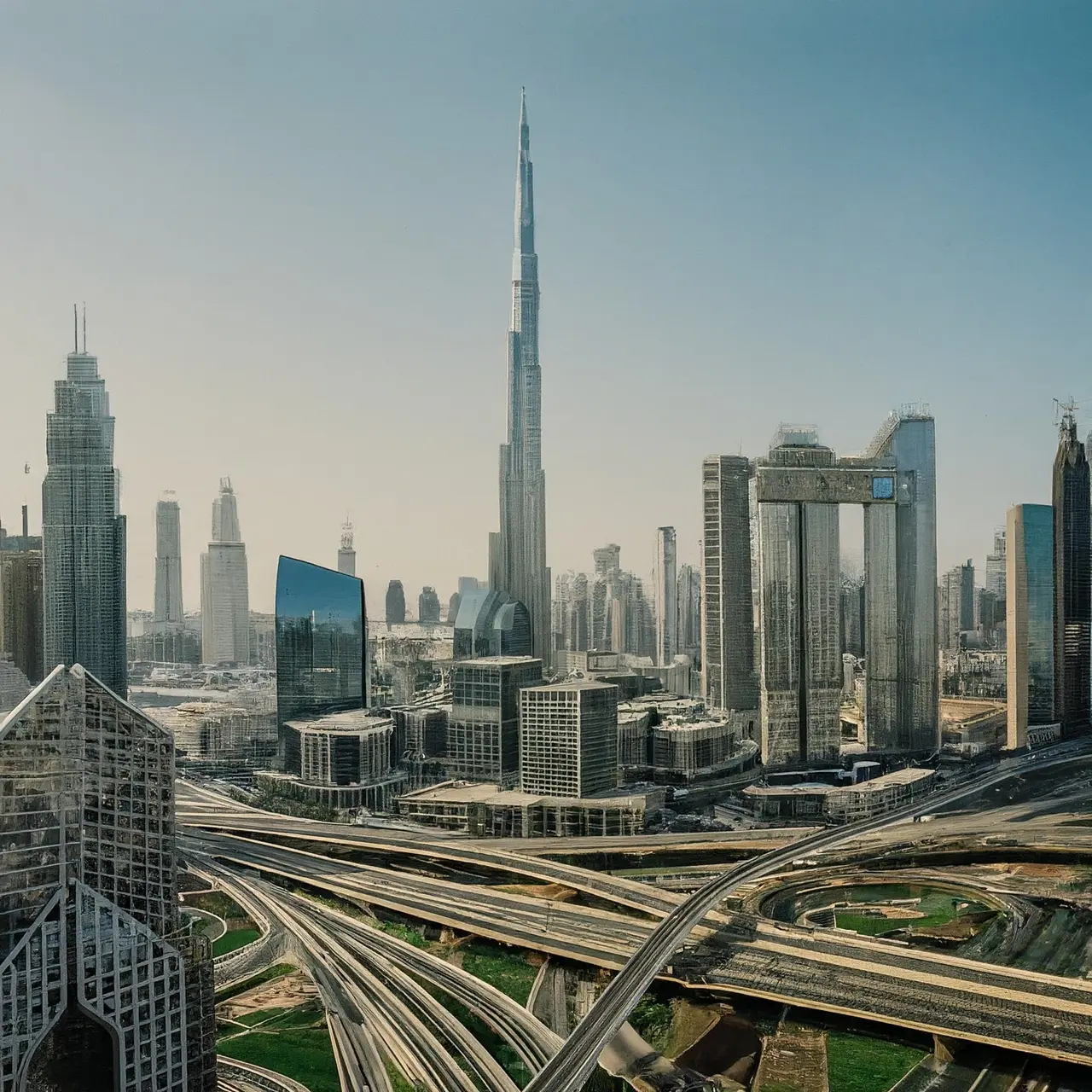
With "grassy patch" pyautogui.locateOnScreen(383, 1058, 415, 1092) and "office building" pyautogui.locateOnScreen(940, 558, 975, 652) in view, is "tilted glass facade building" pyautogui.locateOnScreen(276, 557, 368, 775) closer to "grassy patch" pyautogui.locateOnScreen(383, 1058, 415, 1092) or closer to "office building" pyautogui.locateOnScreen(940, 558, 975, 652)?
"office building" pyautogui.locateOnScreen(940, 558, 975, 652)

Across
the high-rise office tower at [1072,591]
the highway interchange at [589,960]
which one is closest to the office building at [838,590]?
the high-rise office tower at [1072,591]

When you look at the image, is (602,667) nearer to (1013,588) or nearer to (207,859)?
(1013,588)

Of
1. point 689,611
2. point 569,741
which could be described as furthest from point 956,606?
point 569,741

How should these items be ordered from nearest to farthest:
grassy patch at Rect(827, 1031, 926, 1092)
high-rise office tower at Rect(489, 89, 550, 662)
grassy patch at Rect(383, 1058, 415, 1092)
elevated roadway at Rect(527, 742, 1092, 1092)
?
elevated roadway at Rect(527, 742, 1092, 1092), grassy patch at Rect(383, 1058, 415, 1092), grassy patch at Rect(827, 1031, 926, 1092), high-rise office tower at Rect(489, 89, 550, 662)

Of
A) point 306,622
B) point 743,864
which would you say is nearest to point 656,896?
point 743,864

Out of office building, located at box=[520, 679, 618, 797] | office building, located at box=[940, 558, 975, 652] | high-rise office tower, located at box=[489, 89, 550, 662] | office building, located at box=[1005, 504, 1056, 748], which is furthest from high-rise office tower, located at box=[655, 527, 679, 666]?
office building, located at box=[520, 679, 618, 797]

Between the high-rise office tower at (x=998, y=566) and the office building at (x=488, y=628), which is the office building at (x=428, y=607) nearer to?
the office building at (x=488, y=628)

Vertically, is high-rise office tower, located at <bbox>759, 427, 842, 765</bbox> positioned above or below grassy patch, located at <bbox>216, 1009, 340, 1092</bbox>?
above
